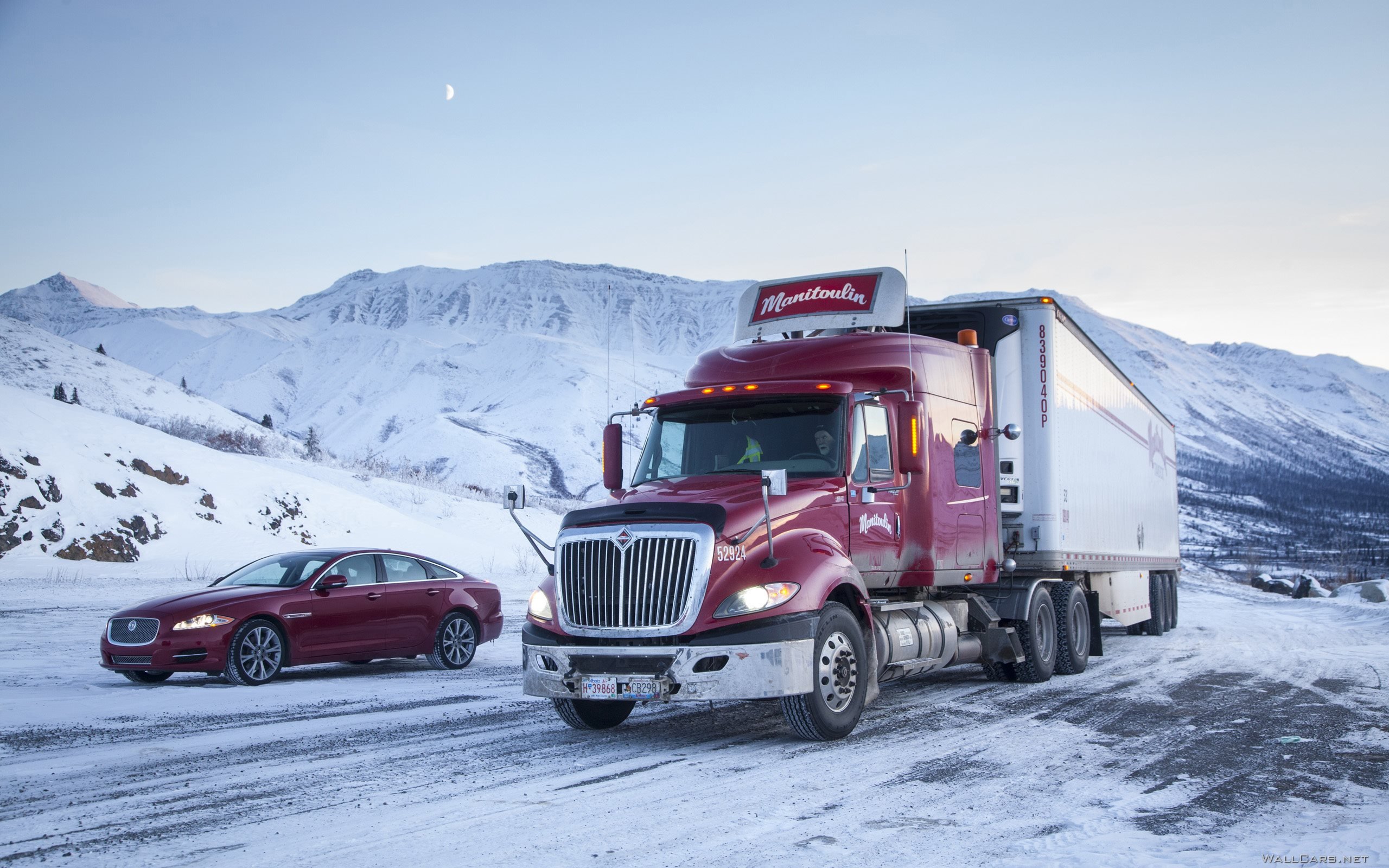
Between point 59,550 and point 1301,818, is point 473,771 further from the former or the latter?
point 59,550

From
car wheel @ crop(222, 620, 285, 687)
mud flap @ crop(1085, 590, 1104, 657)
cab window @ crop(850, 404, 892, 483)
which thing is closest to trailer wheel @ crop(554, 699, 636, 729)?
cab window @ crop(850, 404, 892, 483)

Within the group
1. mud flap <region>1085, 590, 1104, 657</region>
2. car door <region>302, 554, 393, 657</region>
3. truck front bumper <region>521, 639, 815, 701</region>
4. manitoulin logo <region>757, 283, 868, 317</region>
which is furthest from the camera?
mud flap <region>1085, 590, 1104, 657</region>

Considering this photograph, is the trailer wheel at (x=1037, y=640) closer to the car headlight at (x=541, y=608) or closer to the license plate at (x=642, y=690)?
the license plate at (x=642, y=690)

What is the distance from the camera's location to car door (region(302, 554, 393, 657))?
1318 centimetres

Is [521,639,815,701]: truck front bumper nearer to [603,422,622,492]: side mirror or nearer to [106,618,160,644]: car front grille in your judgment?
[603,422,622,492]: side mirror

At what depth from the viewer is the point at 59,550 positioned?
26.4 meters

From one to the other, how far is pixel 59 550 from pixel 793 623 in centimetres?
2363

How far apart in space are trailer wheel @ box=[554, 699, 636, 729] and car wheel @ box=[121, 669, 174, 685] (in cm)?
537

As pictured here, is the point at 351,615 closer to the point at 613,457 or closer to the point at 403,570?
the point at 403,570

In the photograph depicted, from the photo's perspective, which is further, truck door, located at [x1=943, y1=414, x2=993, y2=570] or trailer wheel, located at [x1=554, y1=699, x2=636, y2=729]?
truck door, located at [x1=943, y1=414, x2=993, y2=570]

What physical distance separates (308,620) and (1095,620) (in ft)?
33.0

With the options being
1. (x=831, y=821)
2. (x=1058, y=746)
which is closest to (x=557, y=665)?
(x=831, y=821)

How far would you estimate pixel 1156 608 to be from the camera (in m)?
21.3

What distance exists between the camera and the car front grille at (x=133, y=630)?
1215cm
